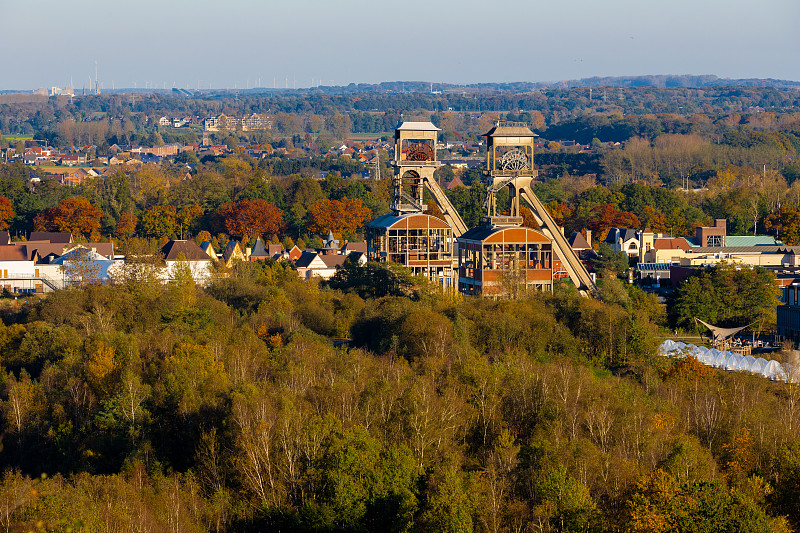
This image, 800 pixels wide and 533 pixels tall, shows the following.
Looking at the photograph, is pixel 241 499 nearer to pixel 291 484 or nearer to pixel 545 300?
pixel 291 484

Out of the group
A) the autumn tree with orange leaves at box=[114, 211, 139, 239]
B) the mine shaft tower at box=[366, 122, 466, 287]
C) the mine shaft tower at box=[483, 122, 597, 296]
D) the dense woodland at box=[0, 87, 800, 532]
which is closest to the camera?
the dense woodland at box=[0, 87, 800, 532]

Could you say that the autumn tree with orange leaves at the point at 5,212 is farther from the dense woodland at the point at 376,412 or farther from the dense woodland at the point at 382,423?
the dense woodland at the point at 382,423

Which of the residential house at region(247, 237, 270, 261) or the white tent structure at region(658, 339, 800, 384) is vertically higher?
the white tent structure at region(658, 339, 800, 384)

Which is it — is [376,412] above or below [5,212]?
above

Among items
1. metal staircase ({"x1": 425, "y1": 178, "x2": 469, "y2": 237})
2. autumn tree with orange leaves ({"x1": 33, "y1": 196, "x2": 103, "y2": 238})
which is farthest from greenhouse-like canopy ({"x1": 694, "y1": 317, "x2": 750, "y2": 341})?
autumn tree with orange leaves ({"x1": 33, "y1": 196, "x2": 103, "y2": 238})

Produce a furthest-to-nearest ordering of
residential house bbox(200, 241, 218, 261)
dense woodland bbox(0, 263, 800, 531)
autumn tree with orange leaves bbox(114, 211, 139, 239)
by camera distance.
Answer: autumn tree with orange leaves bbox(114, 211, 139, 239), residential house bbox(200, 241, 218, 261), dense woodland bbox(0, 263, 800, 531)

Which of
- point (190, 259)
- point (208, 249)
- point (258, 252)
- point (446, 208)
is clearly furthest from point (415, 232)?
point (258, 252)

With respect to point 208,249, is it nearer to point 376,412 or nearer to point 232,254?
point 232,254

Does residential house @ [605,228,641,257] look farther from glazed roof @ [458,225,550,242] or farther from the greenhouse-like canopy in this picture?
the greenhouse-like canopy
